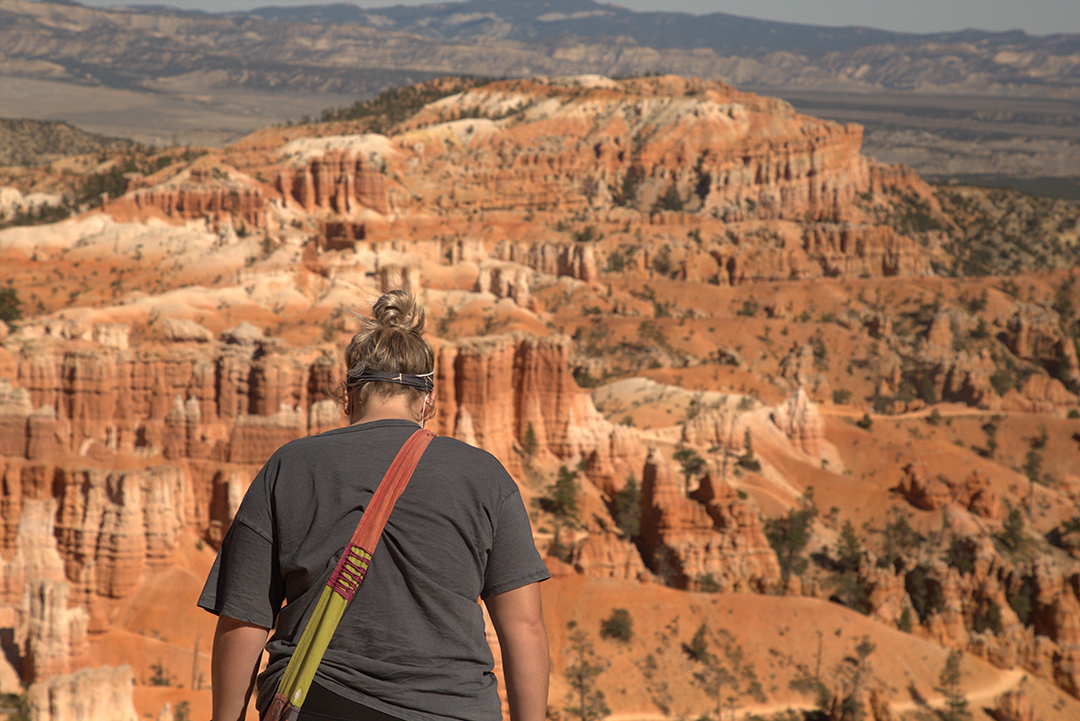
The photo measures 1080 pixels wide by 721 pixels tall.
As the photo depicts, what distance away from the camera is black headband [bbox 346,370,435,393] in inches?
218

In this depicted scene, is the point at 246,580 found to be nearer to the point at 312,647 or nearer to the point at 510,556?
the point at 312,647

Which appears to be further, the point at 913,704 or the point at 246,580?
the point at 913,704

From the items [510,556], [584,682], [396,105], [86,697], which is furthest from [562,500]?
[396,105]

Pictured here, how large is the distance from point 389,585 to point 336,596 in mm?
245

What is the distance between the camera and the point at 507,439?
47.6 meters

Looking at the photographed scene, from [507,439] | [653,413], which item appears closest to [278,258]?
[653,413]

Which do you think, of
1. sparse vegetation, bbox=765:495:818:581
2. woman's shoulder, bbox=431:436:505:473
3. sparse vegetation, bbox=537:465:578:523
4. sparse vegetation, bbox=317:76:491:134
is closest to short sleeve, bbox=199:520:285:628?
woman's shoulder, bbox=431:436:505:473

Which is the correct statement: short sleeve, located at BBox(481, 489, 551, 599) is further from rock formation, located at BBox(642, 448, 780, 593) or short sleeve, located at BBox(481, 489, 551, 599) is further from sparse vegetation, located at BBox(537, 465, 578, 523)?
sparse vegetation, located at BBox(537, 465, 578, 523)

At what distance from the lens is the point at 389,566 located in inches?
200

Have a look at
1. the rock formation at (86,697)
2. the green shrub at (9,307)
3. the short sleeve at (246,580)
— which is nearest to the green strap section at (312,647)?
the short sleeve at (246,580)

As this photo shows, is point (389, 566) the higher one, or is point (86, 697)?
point (389, 566)

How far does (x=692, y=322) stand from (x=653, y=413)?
3070cm

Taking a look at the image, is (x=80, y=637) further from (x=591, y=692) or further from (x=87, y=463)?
(x=591, y=692)

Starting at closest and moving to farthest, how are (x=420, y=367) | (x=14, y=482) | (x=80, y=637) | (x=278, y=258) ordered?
(x=420, y=367) < (x=80, y=637) < (x=14, y=482) < (x=278, y=258)
